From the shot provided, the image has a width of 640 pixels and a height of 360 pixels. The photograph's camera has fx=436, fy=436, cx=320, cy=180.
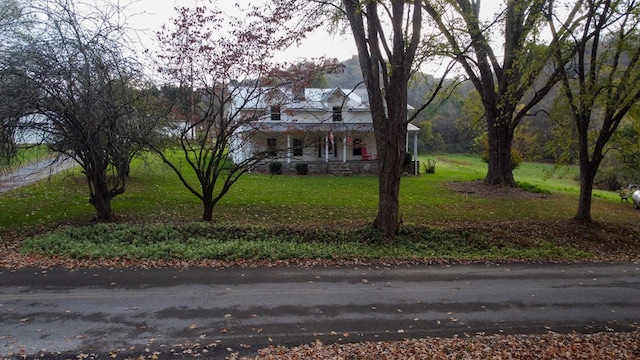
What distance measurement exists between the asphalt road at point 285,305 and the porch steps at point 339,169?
2067cm

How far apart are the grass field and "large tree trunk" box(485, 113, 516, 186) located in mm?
2741

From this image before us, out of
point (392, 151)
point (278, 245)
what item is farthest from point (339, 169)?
point (278, 245)

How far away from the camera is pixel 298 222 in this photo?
14.4 meters

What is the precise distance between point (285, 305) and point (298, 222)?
7227mm

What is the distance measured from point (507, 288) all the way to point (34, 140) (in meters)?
12.1

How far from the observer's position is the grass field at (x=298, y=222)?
1044cm

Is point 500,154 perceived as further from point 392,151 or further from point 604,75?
point 392,151

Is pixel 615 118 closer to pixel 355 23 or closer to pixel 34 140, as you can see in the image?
pixel 355 23

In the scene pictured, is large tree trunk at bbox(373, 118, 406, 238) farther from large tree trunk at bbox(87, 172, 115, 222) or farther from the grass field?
large tree trunk at bbox(87, 172, 115, 222)

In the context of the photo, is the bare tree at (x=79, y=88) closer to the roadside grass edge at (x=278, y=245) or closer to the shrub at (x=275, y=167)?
the roadside grass edge at (x=278, y=245)

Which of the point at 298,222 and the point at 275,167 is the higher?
the point at 275,167

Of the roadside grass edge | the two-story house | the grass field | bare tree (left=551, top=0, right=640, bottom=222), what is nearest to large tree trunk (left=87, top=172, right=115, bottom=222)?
the grass field

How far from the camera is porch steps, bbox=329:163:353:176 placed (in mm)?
30297

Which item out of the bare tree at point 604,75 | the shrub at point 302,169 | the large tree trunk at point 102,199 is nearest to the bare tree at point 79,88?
the large tree trunk at point 102,199
